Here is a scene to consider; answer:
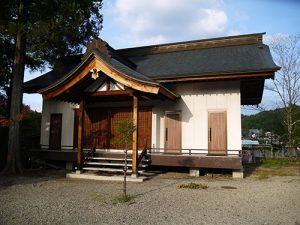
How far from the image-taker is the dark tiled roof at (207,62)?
12.7 metres

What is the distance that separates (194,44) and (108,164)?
8539 mm

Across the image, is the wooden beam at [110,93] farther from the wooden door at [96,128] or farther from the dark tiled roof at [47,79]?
the dark tiled roof at [47,79]

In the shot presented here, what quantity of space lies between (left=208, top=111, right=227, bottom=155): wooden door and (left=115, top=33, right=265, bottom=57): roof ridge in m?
5.01

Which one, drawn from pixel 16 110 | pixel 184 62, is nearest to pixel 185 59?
pixel 184 62

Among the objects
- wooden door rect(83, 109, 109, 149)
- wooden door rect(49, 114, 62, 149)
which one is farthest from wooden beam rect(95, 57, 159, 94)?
wooden door rect(49, 114, 62, 149)

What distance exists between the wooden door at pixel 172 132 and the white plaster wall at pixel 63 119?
17.9 ft

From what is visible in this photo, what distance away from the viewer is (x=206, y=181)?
1166 cm

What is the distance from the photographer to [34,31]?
41.6 ft

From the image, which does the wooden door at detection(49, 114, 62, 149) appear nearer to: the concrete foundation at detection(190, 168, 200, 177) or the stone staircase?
the stone staircase

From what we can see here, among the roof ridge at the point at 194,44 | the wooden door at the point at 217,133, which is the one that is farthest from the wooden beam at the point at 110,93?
the roof ridge at the point at 194,44

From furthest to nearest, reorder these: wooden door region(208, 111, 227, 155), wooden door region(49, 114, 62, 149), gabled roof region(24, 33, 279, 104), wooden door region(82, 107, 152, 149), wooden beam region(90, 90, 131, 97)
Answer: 1. wooden door region(49, 114, 62, 149)
2. wooden door region(82, 107, 152, 149)
3. wooden door region(208, 111, 227, 155)
4. wooden beam region(90, 90, 131, 97)
5. gabled roof region(24, 33, 279, 104)

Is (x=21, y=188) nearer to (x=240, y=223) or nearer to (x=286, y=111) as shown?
(x=240, y=223)

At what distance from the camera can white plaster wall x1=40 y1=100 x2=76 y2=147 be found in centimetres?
1639

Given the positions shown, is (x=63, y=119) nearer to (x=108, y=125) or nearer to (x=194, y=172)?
(x=108, y=125)
